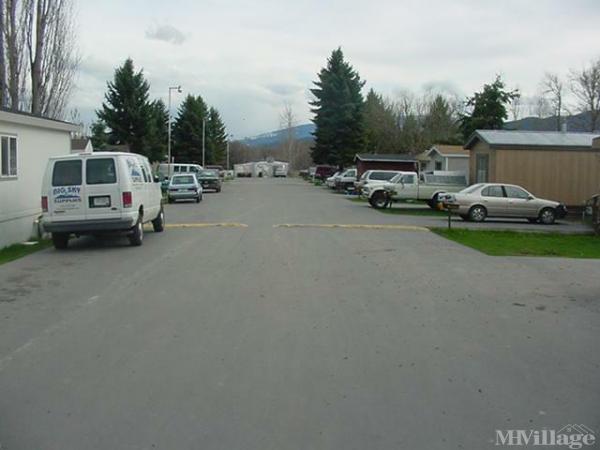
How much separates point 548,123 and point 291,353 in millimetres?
69083

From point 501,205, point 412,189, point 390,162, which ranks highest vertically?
point 390,162

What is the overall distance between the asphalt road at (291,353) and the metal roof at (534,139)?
1938 centimetres

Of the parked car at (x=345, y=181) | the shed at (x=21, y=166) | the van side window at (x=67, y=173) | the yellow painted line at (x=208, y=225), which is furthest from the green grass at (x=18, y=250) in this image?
the parked car at (x=345, y=181)

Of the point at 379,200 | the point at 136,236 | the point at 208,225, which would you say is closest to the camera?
the point at 136,236

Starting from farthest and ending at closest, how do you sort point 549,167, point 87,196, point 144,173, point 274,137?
point 274,137
point 549,167
point 144,173
point 87,196

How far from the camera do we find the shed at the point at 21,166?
1584cm

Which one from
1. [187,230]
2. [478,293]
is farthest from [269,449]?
[187,230]

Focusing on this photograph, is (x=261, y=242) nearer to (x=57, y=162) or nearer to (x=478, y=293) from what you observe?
(x=57, y=162)

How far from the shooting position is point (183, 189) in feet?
119

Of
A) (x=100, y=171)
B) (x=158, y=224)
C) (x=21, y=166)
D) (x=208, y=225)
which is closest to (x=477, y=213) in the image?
(x=208, y=225)

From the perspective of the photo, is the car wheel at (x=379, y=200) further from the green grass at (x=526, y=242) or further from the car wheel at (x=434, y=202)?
the green grass at (x=526, y=242)

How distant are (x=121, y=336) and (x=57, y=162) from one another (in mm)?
8668

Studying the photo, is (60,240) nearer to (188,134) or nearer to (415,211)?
(415,211)

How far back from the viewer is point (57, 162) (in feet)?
49.0
